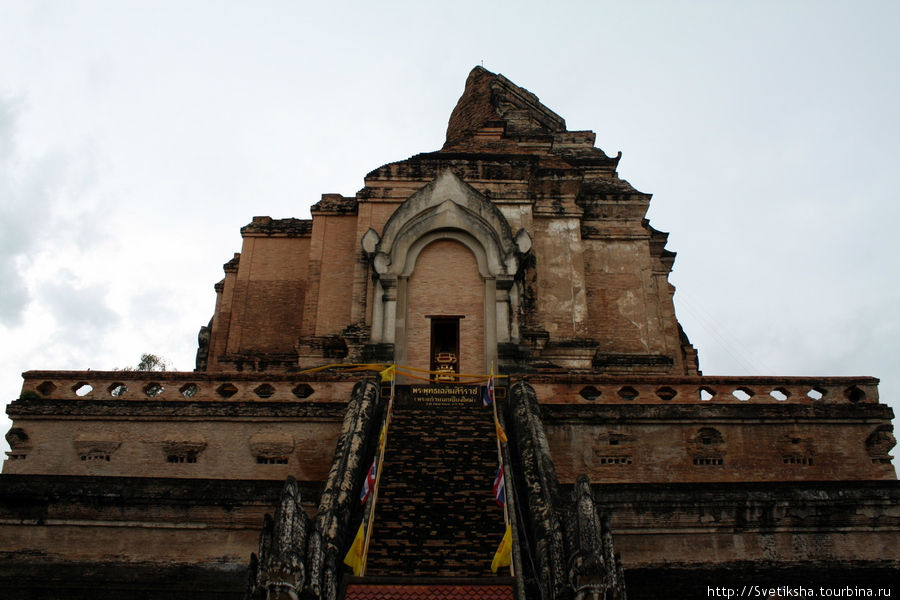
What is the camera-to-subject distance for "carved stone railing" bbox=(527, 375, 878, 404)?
14.3 metres

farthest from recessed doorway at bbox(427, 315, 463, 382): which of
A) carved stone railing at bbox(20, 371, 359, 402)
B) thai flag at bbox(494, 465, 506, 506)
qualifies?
thai flag at bbox(494, 465, 506, 506)

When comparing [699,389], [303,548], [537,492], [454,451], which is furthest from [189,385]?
[699,389]

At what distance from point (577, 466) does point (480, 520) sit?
142 inches

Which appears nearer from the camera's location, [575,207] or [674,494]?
[674,494]

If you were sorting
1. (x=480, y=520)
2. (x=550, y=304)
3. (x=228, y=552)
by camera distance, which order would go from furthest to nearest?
(x=550, y=304), (x=228, y=552), (x=480, y=520)

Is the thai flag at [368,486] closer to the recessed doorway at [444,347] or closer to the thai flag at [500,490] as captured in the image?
the thai flag at [500,490]

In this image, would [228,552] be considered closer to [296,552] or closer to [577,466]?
[296,552]

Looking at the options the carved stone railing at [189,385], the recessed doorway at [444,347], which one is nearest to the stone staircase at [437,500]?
the carved stone railing at [189,385]

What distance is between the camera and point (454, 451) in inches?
489

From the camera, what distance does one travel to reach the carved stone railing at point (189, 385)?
14469 mm

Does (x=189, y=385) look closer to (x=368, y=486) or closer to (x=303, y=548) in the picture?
(x=368, y=486)

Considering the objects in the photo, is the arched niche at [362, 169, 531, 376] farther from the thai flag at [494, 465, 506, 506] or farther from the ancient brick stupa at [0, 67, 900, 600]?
the thai flag at [494, 465, 506, 506]

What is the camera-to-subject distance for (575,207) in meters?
20.9

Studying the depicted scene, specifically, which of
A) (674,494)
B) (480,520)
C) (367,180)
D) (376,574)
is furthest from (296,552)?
(367,180)
